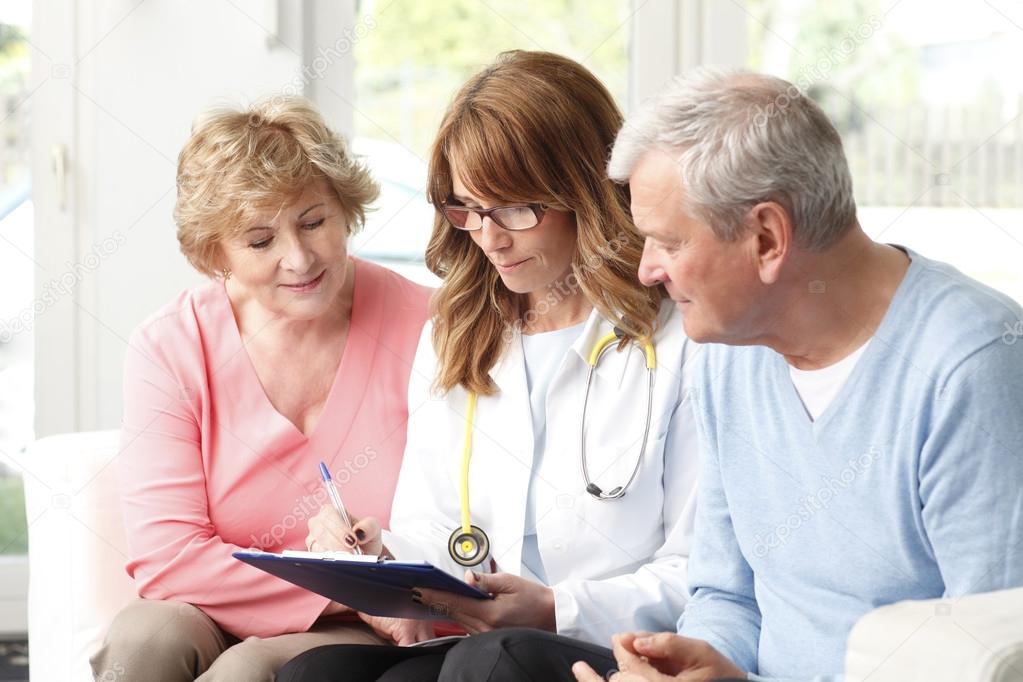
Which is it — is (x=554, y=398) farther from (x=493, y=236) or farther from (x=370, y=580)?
(x=370, y=580)

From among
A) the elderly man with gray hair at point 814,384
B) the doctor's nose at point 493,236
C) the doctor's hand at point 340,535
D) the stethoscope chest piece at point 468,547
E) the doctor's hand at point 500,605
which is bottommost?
the doctor's hand at point 500,605

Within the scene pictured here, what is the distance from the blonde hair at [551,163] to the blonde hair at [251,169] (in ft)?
0.74

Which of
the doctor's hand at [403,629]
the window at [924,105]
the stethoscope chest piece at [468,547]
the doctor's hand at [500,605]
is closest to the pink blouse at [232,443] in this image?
the doctor's hand at [403,629]

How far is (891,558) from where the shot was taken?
1.43m

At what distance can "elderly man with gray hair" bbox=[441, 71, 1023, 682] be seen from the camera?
1.33 meters

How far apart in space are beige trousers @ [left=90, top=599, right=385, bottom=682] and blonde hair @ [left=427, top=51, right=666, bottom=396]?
504mm

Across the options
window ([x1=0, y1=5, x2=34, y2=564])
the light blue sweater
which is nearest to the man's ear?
the light blue sweater

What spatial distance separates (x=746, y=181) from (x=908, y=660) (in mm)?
578

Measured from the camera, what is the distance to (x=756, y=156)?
1.41 metres

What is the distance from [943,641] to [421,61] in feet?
8.45

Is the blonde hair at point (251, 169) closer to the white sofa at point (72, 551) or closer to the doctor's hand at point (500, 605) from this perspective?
the white sofa at point (72, 551)

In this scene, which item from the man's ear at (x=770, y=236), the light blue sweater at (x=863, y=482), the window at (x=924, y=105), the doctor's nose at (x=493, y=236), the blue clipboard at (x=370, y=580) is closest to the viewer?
the light blue sweater at (x=863, y=482)

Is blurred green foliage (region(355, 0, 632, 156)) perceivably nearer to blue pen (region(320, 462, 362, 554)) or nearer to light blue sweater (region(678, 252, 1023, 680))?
blue pen (region(320, 462, 362, 554))

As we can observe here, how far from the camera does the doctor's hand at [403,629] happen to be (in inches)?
76.9
